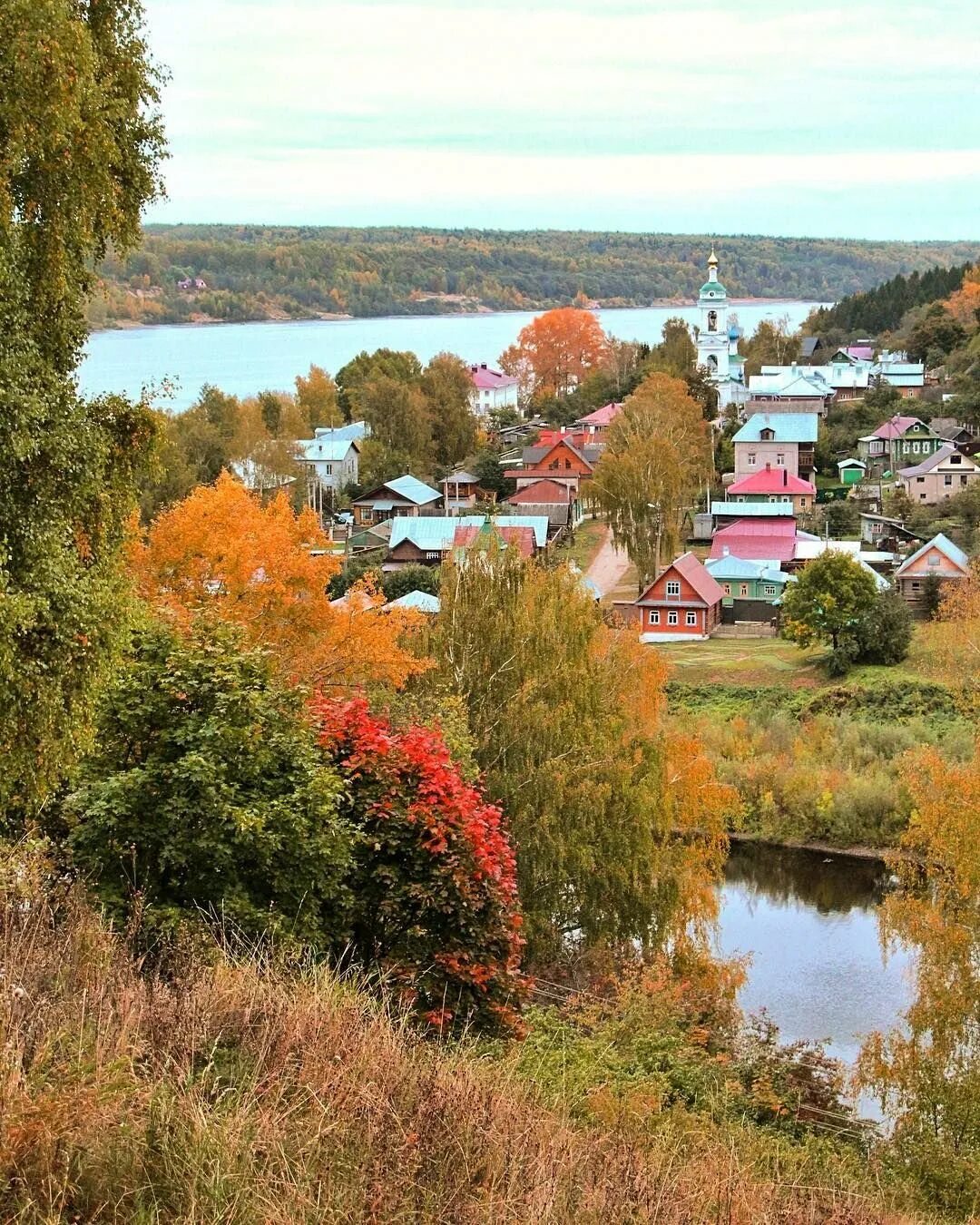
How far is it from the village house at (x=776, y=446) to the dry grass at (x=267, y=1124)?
39476 millimetres

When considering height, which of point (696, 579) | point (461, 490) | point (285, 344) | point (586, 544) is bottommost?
point (586, 544)

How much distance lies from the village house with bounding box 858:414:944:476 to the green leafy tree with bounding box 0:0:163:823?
40.8 m

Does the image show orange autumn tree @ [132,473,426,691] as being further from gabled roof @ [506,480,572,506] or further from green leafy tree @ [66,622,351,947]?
→ gabled roof @ [506,480,572,506]

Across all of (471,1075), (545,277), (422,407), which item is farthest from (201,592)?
(545,277)

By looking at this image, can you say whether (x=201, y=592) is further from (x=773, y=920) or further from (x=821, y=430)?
(x=821, y=430)

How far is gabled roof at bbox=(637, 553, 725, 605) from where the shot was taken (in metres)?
30.2

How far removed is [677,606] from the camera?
30.3 m

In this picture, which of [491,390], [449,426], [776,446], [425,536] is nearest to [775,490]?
[776,446]

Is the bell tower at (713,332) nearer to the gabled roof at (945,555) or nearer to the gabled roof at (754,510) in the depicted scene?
the gabled roof at (754,510)

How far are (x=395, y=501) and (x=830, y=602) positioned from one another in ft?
59.3

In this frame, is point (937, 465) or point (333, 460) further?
point (333, 460)

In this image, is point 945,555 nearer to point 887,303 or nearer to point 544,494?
point 544,494

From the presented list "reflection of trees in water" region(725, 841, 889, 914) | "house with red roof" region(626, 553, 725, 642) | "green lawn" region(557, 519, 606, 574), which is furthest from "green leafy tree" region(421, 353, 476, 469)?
"reflection of trees in water" region(725, 841, 889, 914)

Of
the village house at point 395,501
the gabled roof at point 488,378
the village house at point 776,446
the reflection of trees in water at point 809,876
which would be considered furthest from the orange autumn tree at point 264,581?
the gabled roof at point 488,378
